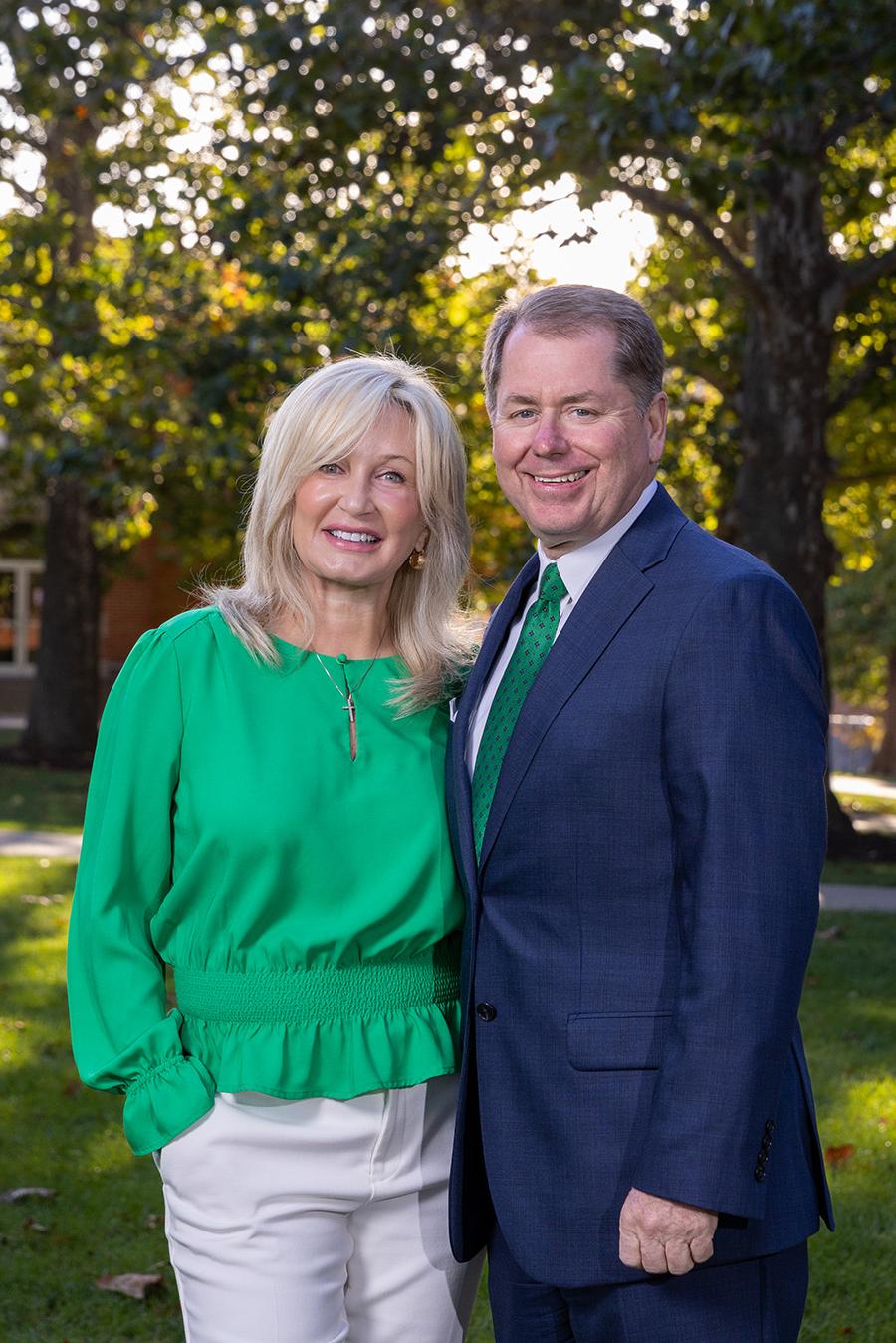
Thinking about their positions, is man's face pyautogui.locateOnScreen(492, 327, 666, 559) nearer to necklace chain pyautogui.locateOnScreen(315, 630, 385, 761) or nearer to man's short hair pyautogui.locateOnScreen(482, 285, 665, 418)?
man's short hair pyautogui.locateOnScreen(482, 285, 665, 418)

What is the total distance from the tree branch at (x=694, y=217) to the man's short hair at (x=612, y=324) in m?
9.32

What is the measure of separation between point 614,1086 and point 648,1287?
335 millimetres

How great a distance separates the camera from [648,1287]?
96.0 inches

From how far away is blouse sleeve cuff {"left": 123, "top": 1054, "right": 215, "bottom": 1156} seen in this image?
2584 millimetres

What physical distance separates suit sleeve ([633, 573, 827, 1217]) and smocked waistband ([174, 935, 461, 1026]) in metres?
0.60

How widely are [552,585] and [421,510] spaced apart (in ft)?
1.23

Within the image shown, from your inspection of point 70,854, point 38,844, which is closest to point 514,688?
point 70,854

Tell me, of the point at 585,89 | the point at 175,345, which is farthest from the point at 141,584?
the point at 585,89

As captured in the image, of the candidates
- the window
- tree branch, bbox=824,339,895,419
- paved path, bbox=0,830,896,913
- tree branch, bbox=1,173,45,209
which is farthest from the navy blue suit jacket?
the window

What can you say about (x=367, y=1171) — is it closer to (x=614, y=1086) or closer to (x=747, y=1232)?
(x=614, y=1086)

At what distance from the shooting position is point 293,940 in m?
2.65

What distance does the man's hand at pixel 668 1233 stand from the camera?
2.27 m

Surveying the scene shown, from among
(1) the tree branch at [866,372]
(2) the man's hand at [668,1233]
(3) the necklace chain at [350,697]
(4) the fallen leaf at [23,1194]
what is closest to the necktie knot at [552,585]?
(3) the necklace chain at [350,697]

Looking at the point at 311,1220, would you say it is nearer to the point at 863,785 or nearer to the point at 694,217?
the point at 694,217
